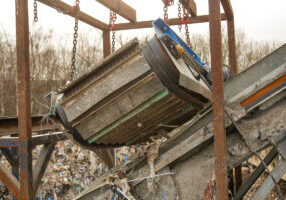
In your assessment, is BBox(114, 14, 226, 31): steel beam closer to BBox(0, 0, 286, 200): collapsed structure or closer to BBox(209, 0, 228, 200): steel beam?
BBox(0, 0, 286, 200): collapsed structure

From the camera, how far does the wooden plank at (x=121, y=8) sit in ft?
12.6

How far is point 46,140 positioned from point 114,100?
1498 mm

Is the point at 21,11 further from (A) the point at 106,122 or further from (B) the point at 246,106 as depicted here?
(B) the point at 246,106

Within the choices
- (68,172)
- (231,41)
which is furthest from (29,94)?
(68,172)

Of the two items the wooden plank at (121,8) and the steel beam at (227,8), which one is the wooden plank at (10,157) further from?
the steel beam at (227,8)

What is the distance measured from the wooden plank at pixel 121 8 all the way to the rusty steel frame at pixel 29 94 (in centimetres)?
16

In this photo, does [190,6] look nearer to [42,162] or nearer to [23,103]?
[23,103]

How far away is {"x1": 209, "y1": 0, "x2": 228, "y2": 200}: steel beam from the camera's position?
1.91 m

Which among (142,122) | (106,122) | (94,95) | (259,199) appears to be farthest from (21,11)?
(259,199)

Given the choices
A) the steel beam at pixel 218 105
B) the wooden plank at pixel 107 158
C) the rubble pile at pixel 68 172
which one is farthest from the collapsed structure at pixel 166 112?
the rubble pile at pixel 68 172

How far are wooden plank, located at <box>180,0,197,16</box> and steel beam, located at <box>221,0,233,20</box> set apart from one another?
16.5 inches

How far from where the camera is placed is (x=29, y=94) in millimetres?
2705

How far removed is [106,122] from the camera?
2.41 meters

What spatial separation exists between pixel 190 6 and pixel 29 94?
93.5 inches
